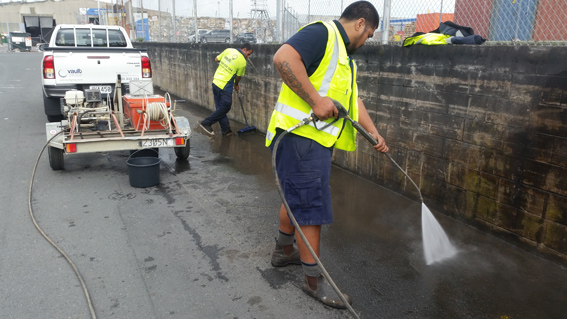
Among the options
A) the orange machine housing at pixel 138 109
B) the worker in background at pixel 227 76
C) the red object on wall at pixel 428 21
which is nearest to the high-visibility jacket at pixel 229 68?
the worker in background at pixel 227 76

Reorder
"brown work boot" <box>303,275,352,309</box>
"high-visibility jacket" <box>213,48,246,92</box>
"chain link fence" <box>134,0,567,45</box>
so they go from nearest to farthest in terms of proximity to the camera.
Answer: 1. "brown work boot" <box>303,275,352,309</box>
2. "chain link fence" <box>134,0,567,45</box>
3. "high-visibility jacket" <box>213,48,246,92</box>

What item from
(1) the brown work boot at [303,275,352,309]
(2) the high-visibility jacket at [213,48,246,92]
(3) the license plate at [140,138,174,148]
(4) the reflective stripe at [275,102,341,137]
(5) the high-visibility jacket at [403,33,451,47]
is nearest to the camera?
(4) the reflective stripe at [275,102,341,137]

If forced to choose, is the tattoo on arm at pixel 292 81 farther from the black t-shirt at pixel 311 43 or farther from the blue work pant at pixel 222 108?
the blue work pant at pixel 222 108

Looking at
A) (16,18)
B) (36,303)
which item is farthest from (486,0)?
(16,18)

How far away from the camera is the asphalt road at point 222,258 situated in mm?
3096

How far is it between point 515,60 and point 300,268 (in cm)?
261

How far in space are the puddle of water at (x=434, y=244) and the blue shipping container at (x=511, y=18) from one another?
8.62 feet

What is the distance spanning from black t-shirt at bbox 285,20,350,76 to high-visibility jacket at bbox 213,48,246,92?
5.62 metres

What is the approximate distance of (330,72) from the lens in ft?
9.43

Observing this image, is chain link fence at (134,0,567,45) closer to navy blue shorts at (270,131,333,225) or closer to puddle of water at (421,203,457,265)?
puddle of water at (421,203,457,265)

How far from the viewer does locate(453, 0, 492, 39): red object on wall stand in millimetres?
5617

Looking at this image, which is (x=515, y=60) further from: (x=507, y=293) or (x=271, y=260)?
(x=271, y=260)

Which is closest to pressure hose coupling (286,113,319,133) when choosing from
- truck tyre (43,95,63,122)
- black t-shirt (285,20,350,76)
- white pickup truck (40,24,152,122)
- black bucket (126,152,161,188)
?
black t-shirt (285,20,350,76)

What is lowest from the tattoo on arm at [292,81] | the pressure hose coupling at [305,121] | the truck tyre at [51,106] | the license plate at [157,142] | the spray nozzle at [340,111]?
the license plate at [157,142]
